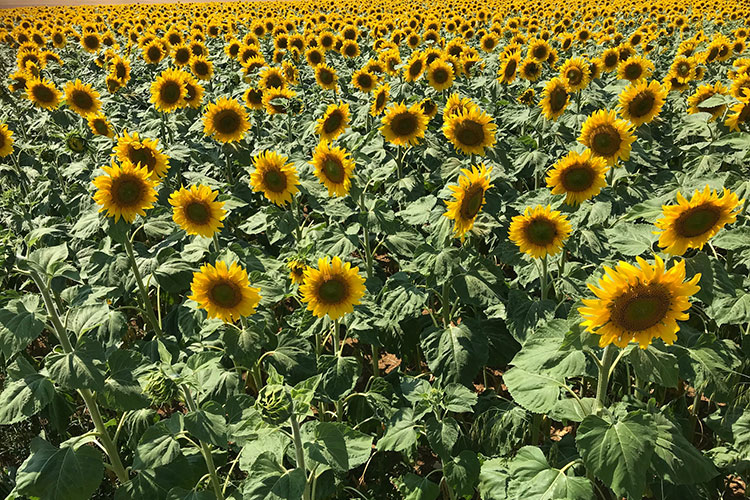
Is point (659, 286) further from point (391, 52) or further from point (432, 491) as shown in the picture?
point (391, 52)

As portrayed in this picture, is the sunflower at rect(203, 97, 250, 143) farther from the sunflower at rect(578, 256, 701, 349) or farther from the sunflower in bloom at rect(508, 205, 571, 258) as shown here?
the sunflower at rect(578, 256, 701, 349)

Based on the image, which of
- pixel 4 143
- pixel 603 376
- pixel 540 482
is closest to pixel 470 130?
pixel 603 376

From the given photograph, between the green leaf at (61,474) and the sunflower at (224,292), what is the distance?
2.88 feet

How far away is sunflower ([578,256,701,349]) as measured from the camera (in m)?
1.88

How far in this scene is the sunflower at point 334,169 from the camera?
3652 millimetres

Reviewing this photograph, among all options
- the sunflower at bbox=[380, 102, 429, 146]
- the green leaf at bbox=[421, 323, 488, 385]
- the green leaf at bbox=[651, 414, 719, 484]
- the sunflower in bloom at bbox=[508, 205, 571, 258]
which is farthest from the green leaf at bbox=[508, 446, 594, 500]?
the sunflower at bbox=[380, 102, 429, 146]

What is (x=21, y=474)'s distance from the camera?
94.6 inches

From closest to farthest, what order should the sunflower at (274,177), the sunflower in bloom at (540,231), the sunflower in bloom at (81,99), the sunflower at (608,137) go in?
1. the sunflower in bloom at (540,231)
2. the sunflower at (608,137)
3. the sunflower at (274,177)
4. the sunflower in bloom at (81,99)

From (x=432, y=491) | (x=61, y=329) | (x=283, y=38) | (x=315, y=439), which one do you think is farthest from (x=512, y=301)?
(x=283, y=38)

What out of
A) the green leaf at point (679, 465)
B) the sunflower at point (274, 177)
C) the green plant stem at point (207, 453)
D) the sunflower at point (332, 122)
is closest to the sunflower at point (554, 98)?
the sunflower at point (332, 122)

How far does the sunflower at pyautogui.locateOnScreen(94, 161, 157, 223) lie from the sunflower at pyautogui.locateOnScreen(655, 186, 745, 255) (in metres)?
2.82

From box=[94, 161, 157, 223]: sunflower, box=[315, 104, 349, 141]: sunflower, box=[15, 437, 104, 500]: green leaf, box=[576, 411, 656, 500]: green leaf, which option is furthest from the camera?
box=[315, 104, 349, 141]: sunflower

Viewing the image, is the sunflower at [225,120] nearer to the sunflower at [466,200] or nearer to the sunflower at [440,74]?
the sunflower at [440,74]

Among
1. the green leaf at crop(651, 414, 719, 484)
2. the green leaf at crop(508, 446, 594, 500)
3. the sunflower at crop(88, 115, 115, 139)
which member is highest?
the sunflower at crop(88, 115, 115, 139)
